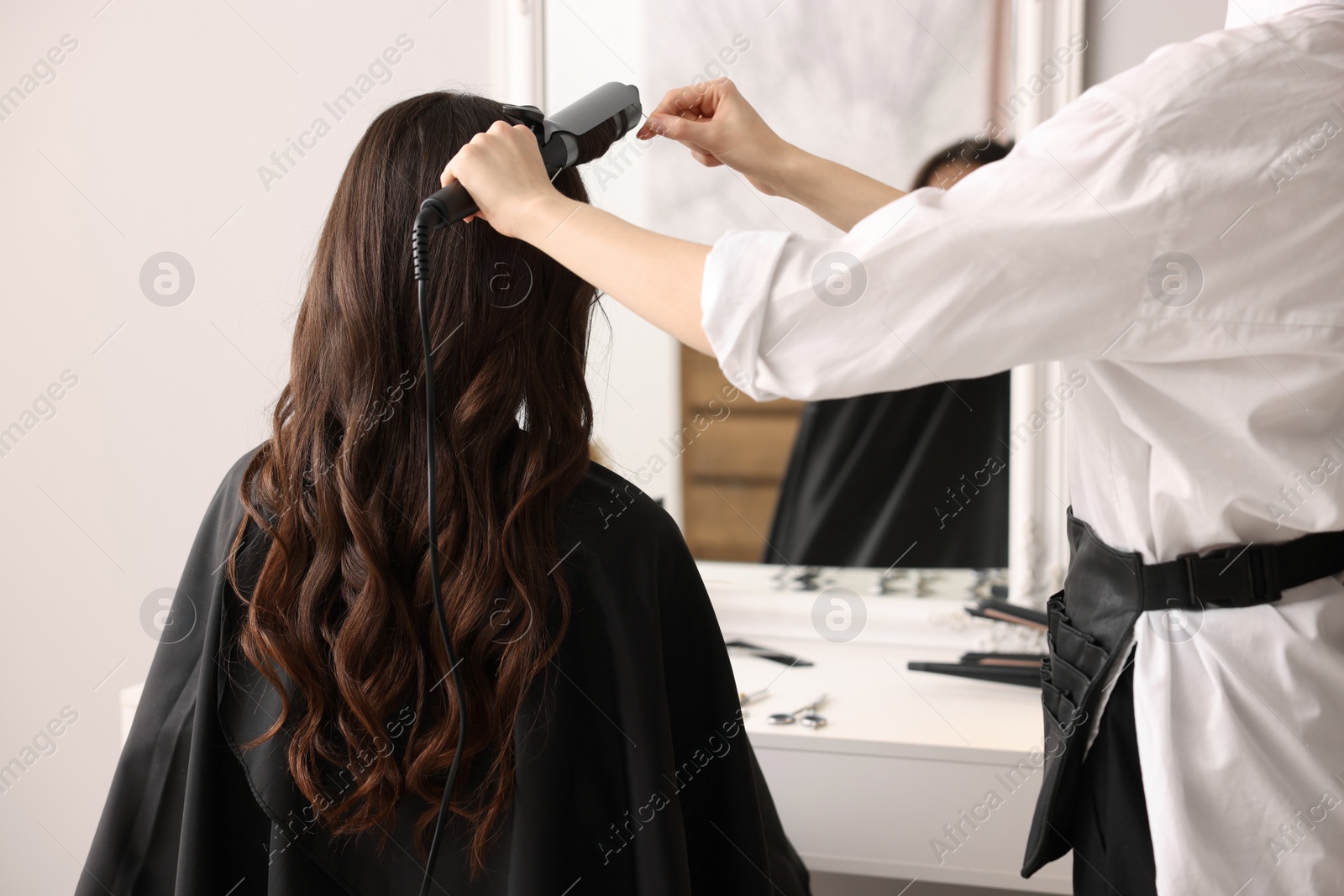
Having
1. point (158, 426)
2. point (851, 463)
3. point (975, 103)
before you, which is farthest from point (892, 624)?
point (158, 426)

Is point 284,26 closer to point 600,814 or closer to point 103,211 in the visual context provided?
point 103,211

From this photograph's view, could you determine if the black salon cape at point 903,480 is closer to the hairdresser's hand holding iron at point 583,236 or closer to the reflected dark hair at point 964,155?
the reflected dark hair at point 964,155

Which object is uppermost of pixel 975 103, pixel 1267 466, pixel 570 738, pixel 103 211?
pixel 103 211

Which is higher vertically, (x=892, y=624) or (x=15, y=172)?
(x=15, y=172)

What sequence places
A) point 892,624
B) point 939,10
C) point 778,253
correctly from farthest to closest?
point 892,624
point 939,10
point 778,253

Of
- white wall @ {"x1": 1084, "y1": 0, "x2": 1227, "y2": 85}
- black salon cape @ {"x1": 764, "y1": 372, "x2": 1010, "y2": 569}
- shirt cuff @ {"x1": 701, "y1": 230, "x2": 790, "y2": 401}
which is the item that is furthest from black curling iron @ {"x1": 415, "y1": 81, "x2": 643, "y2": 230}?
white wall @ {"x1": 1084, "y1": 0, "x2": 1227, "y2": 85}

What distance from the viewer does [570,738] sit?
896 millimetres

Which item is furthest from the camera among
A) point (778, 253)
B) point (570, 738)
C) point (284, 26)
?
point (284, 26)

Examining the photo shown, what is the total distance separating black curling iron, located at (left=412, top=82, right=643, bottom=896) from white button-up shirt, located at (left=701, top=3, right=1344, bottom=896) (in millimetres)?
237

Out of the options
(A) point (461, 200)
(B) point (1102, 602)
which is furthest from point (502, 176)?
(B) point (1102, 602)

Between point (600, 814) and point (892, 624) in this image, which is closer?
point (600, 814)

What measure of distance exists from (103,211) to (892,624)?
1.89 m

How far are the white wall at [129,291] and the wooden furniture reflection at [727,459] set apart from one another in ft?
2.61

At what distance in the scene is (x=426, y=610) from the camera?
0.90 metres
